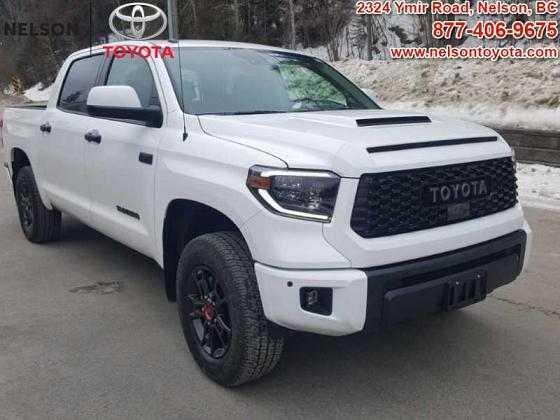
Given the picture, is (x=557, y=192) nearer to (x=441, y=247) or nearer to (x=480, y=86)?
(x=480, y=86)

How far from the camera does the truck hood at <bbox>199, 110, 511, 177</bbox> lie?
8.90 ft

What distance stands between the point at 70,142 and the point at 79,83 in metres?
0.59

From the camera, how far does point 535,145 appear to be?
9.17 meters

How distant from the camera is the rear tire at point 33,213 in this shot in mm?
5633

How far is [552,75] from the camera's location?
11148mm

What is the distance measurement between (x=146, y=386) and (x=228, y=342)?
52cm

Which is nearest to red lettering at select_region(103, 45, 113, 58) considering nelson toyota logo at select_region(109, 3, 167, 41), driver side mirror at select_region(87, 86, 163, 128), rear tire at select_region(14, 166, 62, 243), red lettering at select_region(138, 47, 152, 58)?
nelson toyota logo at select_region(109, 3, 167, 41)

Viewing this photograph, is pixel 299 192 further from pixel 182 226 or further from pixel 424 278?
pixel 182 226

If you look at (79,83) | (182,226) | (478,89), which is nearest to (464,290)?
(182,226)

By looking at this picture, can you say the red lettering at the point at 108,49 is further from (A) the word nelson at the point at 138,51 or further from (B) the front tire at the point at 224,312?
(B) the front tire at the point at 224,312

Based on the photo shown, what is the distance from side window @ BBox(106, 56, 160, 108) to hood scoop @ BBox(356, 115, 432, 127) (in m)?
1.33

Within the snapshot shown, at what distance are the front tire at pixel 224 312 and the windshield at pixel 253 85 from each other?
972 millimetres

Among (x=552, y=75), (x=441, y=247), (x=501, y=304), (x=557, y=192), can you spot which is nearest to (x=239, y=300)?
(x=441, y=247)

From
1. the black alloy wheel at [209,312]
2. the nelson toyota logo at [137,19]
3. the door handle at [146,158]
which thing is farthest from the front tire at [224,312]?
the nelson toyota logo at [137,19]
